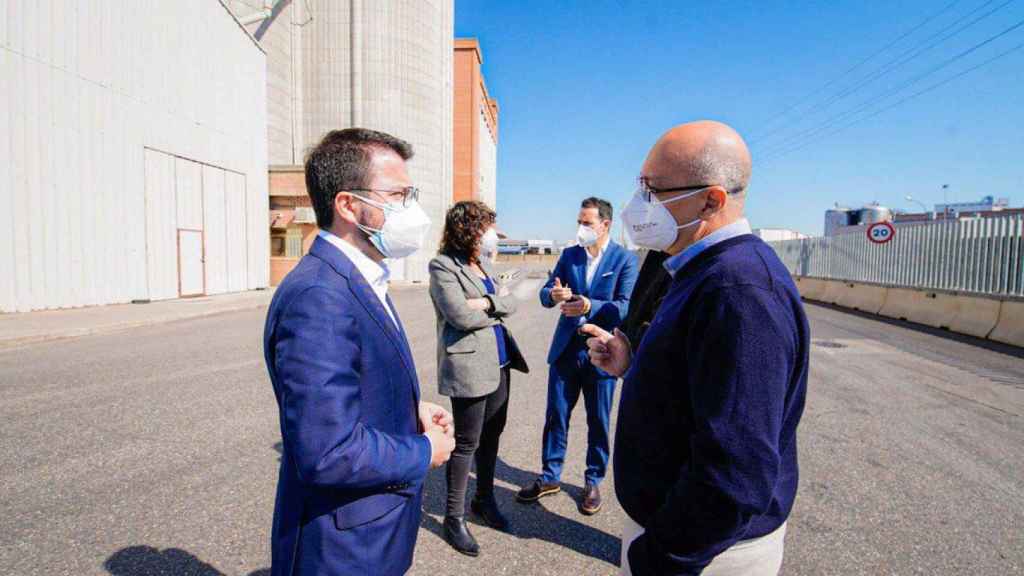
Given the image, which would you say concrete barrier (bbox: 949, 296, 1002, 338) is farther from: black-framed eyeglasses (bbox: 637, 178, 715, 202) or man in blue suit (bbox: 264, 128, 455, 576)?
man in blue suit (bbox: 264, 128, 455, 576)

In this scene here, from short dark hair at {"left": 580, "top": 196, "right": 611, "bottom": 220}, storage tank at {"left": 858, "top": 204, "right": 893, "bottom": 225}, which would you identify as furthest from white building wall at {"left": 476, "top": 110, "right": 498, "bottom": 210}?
short dark hair at {"left": 580, "top": 196, "right": 611, "bottom": 220}

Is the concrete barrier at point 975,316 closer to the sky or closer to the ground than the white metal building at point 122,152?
closer to the ground

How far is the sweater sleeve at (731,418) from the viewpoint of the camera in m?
1.26

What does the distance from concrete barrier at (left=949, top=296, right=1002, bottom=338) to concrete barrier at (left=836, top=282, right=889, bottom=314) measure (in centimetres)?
314

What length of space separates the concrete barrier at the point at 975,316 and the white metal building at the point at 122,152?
68.5 ft

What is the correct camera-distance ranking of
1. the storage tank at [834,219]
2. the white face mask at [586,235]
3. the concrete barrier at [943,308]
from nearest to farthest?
the white face mask at [586,235], the concrete barrier at [943,308], the storage tank at [834,219]

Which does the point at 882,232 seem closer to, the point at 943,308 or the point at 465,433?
the point at 943,308

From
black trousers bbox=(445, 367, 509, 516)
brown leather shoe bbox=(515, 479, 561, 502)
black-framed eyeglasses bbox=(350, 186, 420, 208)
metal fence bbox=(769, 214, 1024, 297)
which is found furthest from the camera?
metal fence bbox=(769, 214, 1024, 297)

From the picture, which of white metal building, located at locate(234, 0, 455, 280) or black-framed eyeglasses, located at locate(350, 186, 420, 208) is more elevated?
white metal building, located at locate(234, 0, 455, 280)

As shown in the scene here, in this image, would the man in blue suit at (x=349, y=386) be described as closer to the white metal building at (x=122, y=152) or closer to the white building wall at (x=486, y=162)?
the white metal building at (x=122, y=152)

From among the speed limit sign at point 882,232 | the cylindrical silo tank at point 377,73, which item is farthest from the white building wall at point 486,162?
the speed limit sign at point 882,232

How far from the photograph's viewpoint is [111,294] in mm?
14586

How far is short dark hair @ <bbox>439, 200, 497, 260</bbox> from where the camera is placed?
11.0ft

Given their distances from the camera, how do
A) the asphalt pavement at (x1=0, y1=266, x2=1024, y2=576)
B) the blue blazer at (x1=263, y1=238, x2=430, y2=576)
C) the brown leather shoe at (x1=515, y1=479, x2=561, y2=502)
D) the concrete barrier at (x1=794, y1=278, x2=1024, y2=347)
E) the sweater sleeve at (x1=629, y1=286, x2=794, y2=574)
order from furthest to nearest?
the concrete barrier at (x1=794, y1=278, x2=1024, y2=347) < the brown leather shoe at (x1=515, y1=479, x2=561, y2=502) < the asphalt pavement at (x1=0, y1=266, x2=1024, y2=576) < the blue blazer at (x1=263, y1=238, x2=430, y2=576) < the sweater sleeve at (x1=629, y1=286, x2=794, y2=574)
